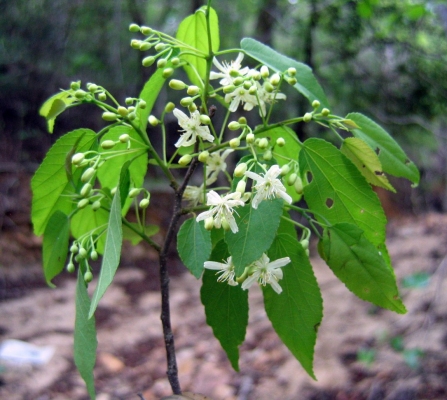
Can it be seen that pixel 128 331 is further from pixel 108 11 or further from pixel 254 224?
pixel 108 11

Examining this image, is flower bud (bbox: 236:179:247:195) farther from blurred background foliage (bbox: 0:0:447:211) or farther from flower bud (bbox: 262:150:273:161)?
blurred background foliage (bbox: 0:0:447:211)

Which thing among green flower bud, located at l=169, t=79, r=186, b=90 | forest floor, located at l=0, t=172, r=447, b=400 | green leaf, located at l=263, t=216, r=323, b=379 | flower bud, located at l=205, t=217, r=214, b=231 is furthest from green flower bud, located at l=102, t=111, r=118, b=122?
forest floor, located at l=0, t=172, r=447, b=400

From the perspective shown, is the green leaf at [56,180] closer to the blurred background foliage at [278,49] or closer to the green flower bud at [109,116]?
the green flower bud at [109,116]

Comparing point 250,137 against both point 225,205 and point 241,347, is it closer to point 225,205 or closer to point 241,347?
point 225,205

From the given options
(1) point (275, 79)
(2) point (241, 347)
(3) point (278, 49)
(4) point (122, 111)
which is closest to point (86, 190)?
(4) point (122, 111)

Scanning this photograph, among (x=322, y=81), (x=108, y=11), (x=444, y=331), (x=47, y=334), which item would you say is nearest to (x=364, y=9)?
(x=322, y=81)

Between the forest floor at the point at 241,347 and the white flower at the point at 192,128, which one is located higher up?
the white flower at the point at 192,128

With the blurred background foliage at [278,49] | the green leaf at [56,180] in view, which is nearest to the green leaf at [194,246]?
the green leaf at [56,180]

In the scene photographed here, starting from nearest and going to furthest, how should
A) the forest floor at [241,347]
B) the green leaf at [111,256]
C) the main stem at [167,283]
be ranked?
1. the green leaf at [111,256]
2. the main stem at [167,283]
3. the forest floor at [241,347]
